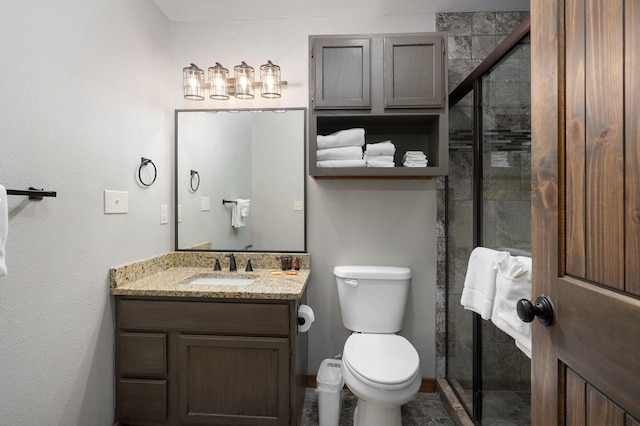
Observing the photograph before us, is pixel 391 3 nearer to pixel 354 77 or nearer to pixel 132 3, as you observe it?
pixel 354 77

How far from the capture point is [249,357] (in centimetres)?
166

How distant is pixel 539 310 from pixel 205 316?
140cm

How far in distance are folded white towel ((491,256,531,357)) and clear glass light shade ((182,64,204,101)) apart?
6.39ft

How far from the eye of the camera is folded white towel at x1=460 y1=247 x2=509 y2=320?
1415 millimetres

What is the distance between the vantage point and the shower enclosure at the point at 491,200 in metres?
1.46

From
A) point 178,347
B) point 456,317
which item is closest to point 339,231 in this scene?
point 456,317

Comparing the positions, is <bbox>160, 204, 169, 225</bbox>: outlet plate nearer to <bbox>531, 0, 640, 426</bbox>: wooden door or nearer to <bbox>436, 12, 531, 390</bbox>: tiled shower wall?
<bbox>436, 12, 531, 390</bbox>: tiled shower wall

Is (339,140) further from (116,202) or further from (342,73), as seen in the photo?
(116,202)

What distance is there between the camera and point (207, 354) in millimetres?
1675

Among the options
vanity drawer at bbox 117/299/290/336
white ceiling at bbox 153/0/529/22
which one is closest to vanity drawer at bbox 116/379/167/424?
vanity drawer at bbox 117/299/290/336

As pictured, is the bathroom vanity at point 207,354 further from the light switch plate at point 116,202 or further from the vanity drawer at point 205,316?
the light switch plate at point 116,202

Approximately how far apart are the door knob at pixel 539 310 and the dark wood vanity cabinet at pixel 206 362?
1061 millimetres

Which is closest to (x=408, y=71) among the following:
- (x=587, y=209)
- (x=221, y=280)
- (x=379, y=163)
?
(x=379, y=163)

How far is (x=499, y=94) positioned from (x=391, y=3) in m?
0.95
